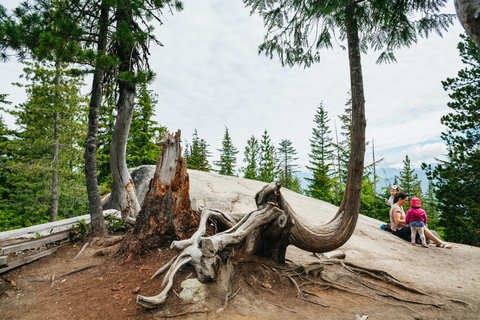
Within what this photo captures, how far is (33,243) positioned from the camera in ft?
16.8

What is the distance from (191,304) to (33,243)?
463 cm

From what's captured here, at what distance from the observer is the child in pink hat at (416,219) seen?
7.39 meters

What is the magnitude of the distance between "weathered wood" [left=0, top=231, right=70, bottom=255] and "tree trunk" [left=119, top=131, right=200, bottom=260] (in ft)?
8.14

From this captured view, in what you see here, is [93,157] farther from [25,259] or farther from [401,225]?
[401,225]

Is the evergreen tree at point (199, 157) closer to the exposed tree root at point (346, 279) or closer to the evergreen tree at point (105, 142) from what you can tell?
the evergreen tree at point (105, 142)

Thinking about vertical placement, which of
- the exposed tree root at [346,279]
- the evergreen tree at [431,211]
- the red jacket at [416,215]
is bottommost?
the evergreen tree at [431,211]

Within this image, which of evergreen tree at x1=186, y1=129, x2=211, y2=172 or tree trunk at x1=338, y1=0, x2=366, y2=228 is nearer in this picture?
tree trunk at x1=338, y1=0, x2=366, y2=228

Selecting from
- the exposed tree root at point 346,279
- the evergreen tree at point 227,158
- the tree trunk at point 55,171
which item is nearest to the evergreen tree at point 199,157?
the evergreen tree at point 227,158

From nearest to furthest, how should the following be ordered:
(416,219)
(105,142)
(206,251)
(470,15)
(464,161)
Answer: (470,15)
(206,251)
(416,219)
(464,161)
(105,142)

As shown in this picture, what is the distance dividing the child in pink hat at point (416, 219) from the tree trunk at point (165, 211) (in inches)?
276

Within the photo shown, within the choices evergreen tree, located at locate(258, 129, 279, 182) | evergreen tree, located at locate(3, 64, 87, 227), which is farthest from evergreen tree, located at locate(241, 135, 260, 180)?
evergreen tree, located at locate(3, 64, 87, 227)

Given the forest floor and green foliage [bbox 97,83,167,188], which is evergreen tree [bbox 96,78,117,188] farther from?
the forest floor

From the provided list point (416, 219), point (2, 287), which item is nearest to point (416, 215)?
point (416, 219)

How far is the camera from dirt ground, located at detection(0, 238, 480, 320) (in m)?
2.76
